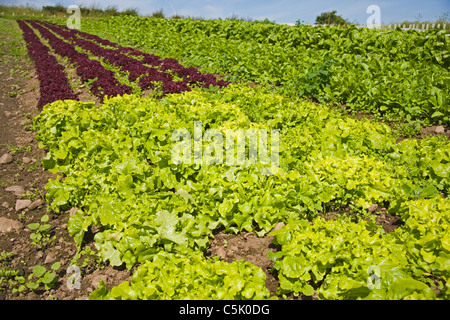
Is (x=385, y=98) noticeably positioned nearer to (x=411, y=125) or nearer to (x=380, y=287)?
(x=411, y=125)

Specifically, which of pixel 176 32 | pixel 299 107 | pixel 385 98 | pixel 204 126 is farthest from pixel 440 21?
pixel 204 126

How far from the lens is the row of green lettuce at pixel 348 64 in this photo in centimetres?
671

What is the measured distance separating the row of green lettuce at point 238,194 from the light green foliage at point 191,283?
0.01 metres

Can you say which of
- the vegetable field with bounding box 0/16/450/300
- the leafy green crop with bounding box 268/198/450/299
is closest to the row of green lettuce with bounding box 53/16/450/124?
the vegetable field with bounding box 0/16/450/300

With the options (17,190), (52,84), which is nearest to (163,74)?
(52,84)

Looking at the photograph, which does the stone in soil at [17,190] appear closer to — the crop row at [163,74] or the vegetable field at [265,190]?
the vegetable field at [265,190]

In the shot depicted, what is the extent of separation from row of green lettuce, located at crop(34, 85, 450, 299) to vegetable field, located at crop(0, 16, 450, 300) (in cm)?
2

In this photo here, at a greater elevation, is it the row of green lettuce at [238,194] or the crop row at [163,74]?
the crop row at [163,74]

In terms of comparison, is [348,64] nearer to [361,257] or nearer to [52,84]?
[361,257]

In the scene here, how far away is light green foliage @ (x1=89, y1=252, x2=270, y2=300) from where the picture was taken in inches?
99.4

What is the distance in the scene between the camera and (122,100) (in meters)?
5.95

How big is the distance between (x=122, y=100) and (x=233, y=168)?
3.18m

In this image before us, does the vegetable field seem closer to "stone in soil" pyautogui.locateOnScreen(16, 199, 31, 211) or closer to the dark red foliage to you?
the dark red foliage

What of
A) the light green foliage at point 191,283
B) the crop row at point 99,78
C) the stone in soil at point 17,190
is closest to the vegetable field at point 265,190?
the light green foliage at point 191,283
